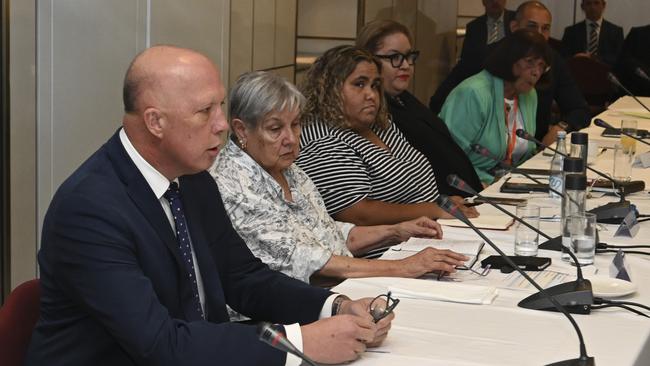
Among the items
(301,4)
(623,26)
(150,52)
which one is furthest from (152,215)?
Result: (623,26)

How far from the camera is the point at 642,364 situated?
242 cm

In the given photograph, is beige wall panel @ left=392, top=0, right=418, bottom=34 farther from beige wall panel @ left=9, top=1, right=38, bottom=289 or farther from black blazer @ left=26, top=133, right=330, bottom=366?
black blazer @ left=26, top=133, right=330, bottom=366

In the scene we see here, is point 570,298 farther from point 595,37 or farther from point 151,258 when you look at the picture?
point 595,37

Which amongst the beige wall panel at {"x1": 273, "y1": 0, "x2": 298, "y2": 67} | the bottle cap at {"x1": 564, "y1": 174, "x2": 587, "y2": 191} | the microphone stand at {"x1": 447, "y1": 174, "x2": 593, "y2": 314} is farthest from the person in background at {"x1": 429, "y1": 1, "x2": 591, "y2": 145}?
the microphone stand at {"x1": 447, "y1": 174, "x2": 593, "y2": 314}

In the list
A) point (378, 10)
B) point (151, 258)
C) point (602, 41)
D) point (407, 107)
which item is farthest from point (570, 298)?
point (602, 41)

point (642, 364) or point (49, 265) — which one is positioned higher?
point (49, 265)

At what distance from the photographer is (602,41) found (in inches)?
428

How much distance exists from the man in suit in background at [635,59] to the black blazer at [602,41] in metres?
0.34

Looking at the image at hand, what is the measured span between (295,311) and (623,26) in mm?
10029

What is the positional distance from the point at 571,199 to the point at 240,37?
2672mm

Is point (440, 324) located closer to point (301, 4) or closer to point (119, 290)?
point (119, 290)

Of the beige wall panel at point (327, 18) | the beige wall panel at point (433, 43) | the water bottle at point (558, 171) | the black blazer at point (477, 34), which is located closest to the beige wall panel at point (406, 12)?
the beige wall panel at point (433, 43)

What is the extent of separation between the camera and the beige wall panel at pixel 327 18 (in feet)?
21.8

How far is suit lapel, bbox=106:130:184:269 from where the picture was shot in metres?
2.22
